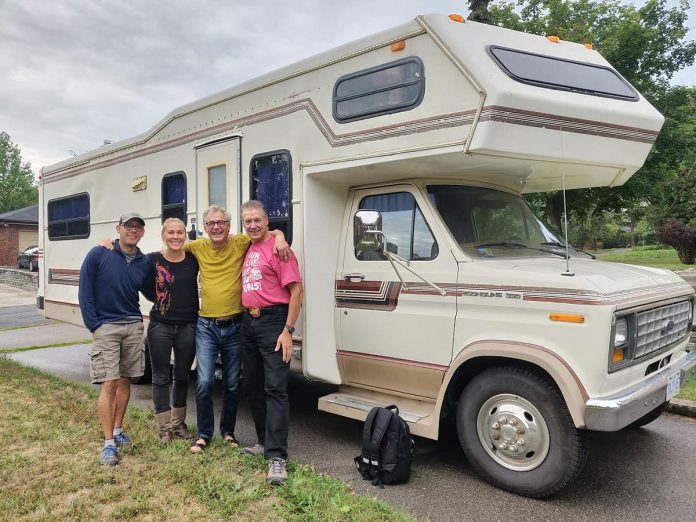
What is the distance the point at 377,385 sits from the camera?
466 centimetres

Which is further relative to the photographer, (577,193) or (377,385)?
(577,193)

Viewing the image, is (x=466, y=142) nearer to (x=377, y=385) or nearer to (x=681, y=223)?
(x=377, y=385)

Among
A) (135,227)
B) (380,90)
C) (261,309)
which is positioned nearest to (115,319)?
(135,227)

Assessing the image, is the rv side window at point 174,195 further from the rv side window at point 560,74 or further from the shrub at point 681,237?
the shrub at point 681,237

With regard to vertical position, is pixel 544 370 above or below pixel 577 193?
below

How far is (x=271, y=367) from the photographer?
13.6ft

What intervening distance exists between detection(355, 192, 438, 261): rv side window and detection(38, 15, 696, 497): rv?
1 cm

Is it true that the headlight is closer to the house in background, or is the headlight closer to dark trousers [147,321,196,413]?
dark trousers [147,321,196,413]

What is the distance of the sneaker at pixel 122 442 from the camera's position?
4484mm

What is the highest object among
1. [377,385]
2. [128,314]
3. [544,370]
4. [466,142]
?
[466,142]

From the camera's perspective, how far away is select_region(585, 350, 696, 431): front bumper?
132 inches

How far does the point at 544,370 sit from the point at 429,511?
118cm

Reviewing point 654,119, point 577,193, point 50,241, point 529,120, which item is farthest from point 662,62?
point 50,241

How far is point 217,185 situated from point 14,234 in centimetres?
3734
